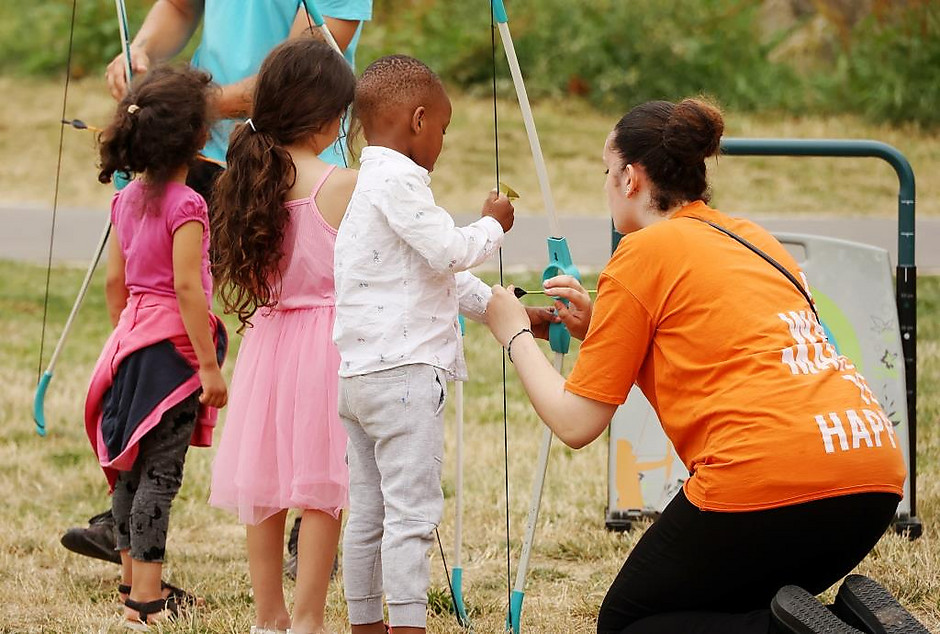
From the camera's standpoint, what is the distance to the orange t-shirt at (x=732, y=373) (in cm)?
242

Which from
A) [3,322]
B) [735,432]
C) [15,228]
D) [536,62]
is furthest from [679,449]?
[536,62]

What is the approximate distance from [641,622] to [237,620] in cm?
117

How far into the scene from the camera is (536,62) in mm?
13516

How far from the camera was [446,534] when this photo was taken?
4.16 meters

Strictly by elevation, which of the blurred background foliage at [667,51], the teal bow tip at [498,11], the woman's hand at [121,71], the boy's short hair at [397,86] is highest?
the blurred background foliage at [667,51]

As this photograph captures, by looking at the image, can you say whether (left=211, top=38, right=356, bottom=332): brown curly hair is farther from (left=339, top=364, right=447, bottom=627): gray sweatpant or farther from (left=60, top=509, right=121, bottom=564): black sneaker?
(left=60, top=509, right=121, bottom=564): black sneaker

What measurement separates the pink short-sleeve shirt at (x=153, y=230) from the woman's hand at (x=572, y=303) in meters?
0.99

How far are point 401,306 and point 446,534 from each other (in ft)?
5.42

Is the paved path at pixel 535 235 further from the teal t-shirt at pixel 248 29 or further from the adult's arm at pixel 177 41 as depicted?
the teal t-shirt at pixel 248 29

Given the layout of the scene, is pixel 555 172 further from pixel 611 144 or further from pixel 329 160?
pixel 611 144

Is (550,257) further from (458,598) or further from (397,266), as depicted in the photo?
(458,598)

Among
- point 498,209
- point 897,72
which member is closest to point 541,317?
point 498,209

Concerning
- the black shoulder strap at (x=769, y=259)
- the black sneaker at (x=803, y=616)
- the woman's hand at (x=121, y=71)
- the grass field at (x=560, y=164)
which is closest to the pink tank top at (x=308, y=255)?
the black shoulder strap at (x=769, y=259)

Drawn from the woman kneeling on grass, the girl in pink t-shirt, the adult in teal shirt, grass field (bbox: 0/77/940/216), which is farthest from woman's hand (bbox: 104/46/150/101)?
grass field (bbox: 0/77/940/216)
